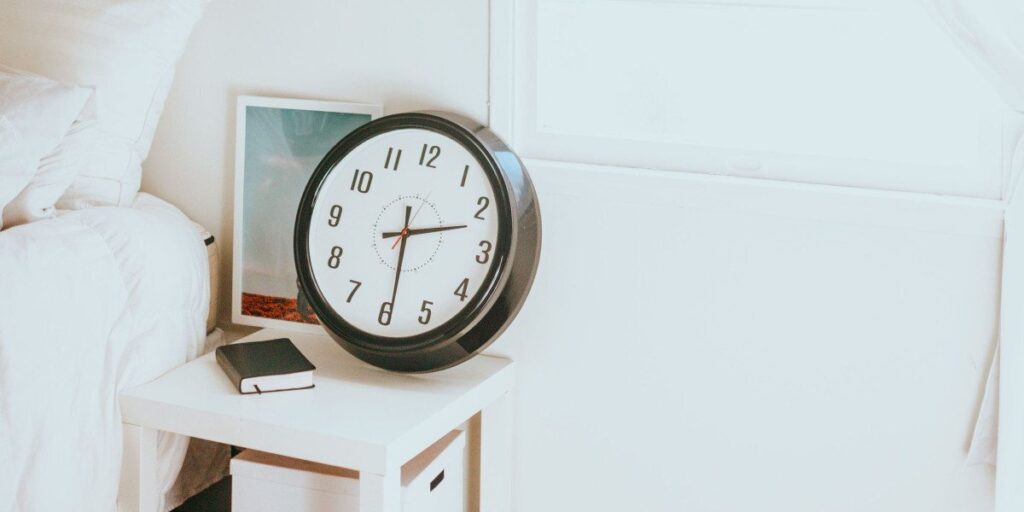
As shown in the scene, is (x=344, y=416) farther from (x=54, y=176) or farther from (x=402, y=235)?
(x=54, y=176)

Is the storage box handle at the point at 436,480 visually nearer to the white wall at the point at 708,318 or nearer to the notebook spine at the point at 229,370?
the white wall at the point at 708,318

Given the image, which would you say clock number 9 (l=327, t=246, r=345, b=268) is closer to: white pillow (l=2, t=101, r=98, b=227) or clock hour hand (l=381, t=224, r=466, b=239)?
clock hour hand (l=381, t=224, r=466, b=239)

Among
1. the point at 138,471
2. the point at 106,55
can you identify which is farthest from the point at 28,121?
the point at 138,471

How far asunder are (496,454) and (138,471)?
647mm

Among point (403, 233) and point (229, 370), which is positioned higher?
point (403, 233)

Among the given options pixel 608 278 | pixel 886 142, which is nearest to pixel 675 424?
pixel 608 278

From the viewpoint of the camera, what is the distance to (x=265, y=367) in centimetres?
173

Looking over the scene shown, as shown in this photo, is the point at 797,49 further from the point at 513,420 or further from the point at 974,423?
the point at 513,420

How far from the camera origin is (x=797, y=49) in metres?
1.74

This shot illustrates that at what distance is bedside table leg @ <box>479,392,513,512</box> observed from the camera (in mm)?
1909

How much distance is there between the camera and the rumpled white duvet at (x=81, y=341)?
5.18ft

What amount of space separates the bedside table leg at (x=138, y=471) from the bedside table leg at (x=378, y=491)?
0.44 meters

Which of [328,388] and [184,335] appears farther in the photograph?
[184,335]

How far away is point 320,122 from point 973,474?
1348mm
